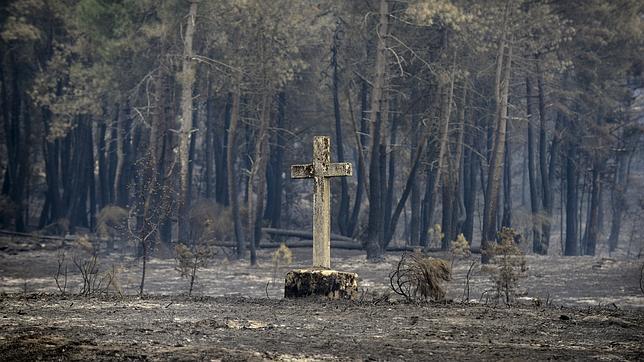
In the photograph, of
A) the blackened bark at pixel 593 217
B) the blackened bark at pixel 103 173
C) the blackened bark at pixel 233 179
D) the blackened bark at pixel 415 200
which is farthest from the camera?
the blackened bark at pixel 103 173

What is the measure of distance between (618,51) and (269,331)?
110ft

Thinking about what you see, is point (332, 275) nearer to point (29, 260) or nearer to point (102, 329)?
point (102, 329)

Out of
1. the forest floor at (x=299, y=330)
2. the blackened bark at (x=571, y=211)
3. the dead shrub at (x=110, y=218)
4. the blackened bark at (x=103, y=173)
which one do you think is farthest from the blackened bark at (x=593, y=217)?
the forest floor at (x=299, y=330)

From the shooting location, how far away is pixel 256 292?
26.2 m

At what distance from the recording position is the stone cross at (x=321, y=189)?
17266 millimetres

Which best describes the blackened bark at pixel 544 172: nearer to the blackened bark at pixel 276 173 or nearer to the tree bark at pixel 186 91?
the blackened bark at pixel 276 173

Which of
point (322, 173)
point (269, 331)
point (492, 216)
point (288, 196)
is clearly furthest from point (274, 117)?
point (269, 331)

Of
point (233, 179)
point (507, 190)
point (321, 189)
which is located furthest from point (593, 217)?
point (321, 189)

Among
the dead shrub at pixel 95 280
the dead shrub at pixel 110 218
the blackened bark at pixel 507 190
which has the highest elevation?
the blackened bark at pixel 507 190

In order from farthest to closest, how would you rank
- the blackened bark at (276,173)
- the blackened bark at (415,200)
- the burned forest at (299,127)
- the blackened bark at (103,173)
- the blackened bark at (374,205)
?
the blackened bark at (103,173) < the blackened bark at (276,173) < the blackened bark at (415,200) < the blackened bark at (374,205) < the burned forest at (299,127)

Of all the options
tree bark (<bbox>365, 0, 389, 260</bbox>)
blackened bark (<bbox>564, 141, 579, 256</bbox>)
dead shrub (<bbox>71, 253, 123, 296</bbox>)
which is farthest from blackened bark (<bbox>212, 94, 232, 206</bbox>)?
dead shrub (<bbox>71, 253, 123, 296</bbox>)

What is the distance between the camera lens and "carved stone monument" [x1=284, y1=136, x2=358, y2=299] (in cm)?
1695

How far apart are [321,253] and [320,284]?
1.86 ft

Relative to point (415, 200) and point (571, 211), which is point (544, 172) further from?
point (415, 200)
